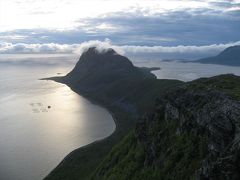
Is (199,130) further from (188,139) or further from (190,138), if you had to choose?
(188,139)

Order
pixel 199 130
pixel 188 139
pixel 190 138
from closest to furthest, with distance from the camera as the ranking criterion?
pixel 199 130, pixel 190 138, pixel 188 139

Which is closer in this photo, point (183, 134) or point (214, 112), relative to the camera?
point (214, 112)

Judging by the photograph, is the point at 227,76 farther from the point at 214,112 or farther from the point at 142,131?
the point at 214,112

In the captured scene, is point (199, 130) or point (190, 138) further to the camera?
point (190, 138)

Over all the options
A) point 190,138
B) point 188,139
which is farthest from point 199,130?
point 188,139

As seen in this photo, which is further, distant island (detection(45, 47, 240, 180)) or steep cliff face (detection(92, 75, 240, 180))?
distant island (detection(45, 47, 240, 180))

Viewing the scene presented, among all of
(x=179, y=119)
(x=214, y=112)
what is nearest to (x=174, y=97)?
(x=179, y=119)

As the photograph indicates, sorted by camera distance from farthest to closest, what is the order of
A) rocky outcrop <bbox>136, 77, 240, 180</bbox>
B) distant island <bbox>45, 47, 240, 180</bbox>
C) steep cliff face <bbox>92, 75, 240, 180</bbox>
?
1. distant island <bbox>45, 47, 240, 180</bbox>
2. steep cliff face <bbox>92, 75, 240, 180</bbox>
3. rocky outcrop <bbox>136, 77, 240, 180</bbox>

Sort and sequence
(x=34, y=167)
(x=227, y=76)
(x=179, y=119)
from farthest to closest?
(x=34, y=167), (x=227, y=76), (x=179, y=119)
